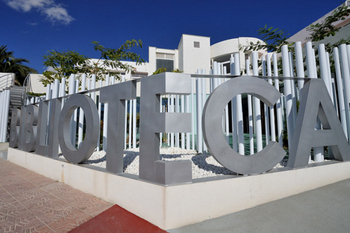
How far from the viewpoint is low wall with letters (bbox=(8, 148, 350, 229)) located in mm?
2428

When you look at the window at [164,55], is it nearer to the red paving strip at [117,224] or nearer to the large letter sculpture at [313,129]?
the large letter sculpture at [313,129]

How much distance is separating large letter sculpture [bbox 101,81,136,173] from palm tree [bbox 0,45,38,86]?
27949 millimetres

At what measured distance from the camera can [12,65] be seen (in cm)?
2467

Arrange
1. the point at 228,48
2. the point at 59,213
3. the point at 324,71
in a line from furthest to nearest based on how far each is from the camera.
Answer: the point at 228,48 → the point at 324,71 → the point at 59,213

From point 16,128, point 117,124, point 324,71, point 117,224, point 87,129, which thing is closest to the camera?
point 117,224

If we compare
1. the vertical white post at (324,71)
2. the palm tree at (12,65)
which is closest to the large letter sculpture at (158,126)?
the vertical white post at (324,71)

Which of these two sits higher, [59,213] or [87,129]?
[87,129]

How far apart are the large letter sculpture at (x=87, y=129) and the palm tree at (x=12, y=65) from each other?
26202mm

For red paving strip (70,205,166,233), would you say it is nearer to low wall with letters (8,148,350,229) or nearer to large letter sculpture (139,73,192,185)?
low wall with letters (8,148,350,229)

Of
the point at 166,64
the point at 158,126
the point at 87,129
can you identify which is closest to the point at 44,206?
the point at 87,129

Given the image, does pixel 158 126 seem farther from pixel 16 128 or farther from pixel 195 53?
pixel 195 53

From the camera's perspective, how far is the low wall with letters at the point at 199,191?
2.43 metres

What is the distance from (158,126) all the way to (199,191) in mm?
1034

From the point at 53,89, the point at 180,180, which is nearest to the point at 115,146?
the point at 180,180
